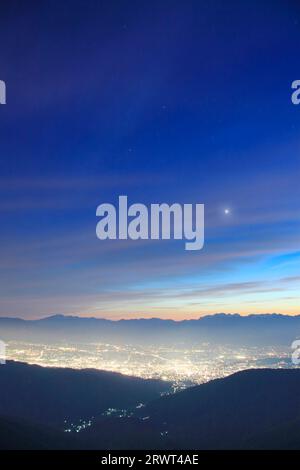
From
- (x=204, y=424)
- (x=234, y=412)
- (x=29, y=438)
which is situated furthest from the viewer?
(x=234, y=412)

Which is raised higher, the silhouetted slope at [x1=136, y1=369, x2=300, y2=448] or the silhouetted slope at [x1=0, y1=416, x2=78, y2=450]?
the silhouetted slope at [x1=0, y1=416, x2=78, y2=450]

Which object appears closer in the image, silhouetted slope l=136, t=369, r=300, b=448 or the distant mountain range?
the distant mountain range

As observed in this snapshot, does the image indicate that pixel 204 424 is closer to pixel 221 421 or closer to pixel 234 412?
pixel 221 421

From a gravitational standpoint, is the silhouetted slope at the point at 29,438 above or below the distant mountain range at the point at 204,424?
above

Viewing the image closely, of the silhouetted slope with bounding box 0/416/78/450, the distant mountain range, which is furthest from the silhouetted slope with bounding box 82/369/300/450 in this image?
the silhouetted slope with bounding box 0/416/78/450

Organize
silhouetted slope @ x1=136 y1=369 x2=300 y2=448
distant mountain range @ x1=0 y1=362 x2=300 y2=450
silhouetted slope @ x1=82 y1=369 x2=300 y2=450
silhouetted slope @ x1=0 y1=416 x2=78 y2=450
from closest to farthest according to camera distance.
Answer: silhouetted slope @ x1=0 y1=416 x2=78 y2=450 < distant mountain range @ x1=0 y1=362 x2=300 y2=450 < silhouetted slope @ x1=82 y1=369 x2=300 y2=450 < silhouetted slope @ x1=136 y1=369 x2=300 y2=448

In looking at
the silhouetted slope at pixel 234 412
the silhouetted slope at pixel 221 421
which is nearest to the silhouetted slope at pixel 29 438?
the silhouetted slope at pixel 221 421

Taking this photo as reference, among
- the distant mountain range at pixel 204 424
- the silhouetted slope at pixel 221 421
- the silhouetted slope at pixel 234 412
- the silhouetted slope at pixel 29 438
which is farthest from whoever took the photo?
the silhouetted slope at pixel 234 412

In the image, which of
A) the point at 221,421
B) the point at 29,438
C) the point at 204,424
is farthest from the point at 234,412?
the point at 29,438

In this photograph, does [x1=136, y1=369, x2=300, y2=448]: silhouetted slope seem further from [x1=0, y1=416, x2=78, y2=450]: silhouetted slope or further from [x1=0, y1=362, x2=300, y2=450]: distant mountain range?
[x1=0, y1=416, x2=78, y2=450]: silhouetted slope

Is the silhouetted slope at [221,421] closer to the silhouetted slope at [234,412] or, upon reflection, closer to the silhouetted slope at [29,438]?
the silhouetted slope at [234,412]
